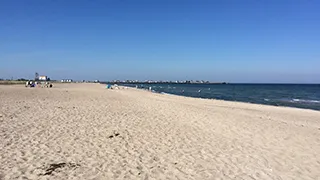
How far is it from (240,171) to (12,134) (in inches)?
270

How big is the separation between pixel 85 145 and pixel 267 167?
4.83 meters

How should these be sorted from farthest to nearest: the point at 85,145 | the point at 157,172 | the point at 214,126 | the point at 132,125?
1. the point at 214,126
2. the point at 132,125
3. the point at 85,145
4. the point at 157,172

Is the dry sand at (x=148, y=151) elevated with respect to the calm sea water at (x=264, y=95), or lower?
elevated

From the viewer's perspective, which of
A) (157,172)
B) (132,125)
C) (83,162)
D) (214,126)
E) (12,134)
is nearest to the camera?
(157,172)

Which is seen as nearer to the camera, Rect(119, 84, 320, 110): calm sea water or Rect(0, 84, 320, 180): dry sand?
Rect(0, 84, 320, 180): dry sand

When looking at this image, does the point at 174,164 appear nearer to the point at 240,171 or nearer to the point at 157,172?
the point at 157,172

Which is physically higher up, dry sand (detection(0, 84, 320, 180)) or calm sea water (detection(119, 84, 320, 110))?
dry sand (detection(0, 84, 320, 180))

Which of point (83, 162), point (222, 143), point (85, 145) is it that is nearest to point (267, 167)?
point (222, 143)

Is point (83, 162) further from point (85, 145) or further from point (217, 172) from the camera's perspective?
point (217, 172)

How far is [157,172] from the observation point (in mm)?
5484

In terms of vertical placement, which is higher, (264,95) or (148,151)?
(148,151)

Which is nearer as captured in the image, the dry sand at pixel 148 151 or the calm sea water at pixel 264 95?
the dry sand at pixel 148 151

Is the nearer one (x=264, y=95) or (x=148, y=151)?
(x=148, y=151)

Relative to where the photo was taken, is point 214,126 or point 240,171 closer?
point 240,171
